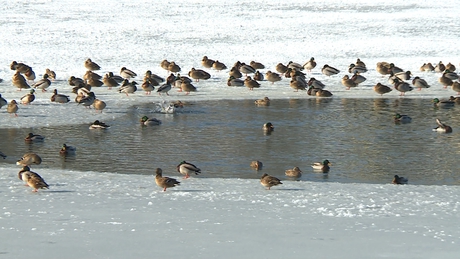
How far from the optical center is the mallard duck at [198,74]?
83.3ft

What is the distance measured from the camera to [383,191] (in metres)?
12.5

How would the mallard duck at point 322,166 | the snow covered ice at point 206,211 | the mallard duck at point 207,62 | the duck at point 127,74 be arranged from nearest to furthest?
the snow covered ice at point 206,211 < the mallard duck at point 322,166 < the duck at point 127,74 < the mallard duck at point 207,62

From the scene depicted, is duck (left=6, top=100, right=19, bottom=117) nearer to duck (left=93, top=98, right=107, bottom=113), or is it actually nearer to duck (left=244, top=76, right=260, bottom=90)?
duck (left=93, top=98, right=107, bottom=113)

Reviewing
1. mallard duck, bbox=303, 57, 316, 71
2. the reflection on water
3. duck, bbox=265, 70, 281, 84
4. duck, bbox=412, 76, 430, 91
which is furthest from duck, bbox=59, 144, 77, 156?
mallard duck, bbox=303, 57, 316, 71

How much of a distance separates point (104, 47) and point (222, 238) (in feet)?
74.2

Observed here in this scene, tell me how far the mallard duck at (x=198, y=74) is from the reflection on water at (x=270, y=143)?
3.84m

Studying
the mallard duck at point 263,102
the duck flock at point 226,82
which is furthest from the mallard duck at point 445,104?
the mallard duck at point 263,102

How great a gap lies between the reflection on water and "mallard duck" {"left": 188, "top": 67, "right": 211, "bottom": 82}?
3.84 metres

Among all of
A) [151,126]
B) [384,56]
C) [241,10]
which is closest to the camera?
[151,126]

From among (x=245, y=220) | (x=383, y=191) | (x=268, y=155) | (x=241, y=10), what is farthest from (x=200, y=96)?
(x=241, y=10)

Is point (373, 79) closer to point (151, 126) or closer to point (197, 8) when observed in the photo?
point (151, 126)

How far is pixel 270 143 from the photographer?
16812 mm

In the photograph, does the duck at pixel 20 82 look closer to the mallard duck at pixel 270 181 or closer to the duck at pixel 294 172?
the duck at pixel 294 172

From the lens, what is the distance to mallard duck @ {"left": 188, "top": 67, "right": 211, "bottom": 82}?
83.3 ft
